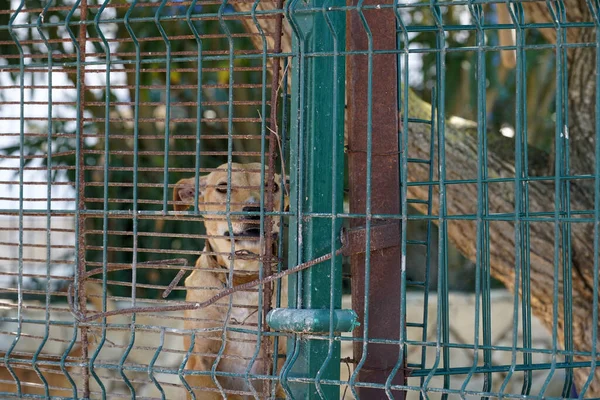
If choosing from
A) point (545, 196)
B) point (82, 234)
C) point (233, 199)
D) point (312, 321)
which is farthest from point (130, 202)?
point (545, 196)

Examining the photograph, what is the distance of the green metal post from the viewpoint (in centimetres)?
227

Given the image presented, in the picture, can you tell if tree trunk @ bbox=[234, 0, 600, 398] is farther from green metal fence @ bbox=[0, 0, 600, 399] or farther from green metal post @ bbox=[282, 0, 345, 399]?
green metal post @ bbox=[282, 0, 345, 399]

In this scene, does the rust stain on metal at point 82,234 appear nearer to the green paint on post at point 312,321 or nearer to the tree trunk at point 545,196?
the green paint on post at point 312,321

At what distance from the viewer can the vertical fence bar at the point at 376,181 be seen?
2506mm

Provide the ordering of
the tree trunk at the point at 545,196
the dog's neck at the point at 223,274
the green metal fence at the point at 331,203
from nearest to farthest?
the green metal fence at the point at 331,203, the dog's neck at the point at 223,274, the tree trunk at the point at 545,196

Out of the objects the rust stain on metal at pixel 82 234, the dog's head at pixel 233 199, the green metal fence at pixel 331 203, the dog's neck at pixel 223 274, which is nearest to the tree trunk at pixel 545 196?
the green metal fence at pixel 331 203

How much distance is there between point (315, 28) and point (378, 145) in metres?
0.44

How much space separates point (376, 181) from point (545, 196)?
1.96 m

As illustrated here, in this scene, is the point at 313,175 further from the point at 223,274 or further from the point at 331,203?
the point at 223,274

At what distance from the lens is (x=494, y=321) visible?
712cm

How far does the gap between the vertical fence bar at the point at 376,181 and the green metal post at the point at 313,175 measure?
0.63ft

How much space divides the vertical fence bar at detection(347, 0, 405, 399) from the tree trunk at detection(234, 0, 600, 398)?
5.09 feet

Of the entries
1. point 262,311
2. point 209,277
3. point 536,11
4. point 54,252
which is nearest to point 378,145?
point 262,311

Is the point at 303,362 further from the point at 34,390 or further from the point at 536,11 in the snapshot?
the point at 34,390
